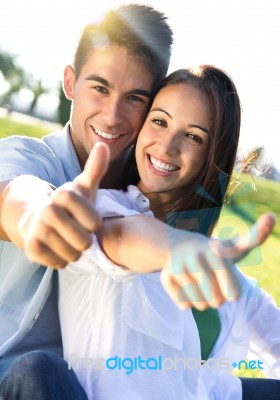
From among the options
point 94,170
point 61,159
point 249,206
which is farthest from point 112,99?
point 94,170

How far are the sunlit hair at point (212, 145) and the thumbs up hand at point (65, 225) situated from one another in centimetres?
46

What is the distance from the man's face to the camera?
104 centimetres

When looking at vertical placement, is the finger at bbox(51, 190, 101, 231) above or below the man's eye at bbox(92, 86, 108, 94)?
above

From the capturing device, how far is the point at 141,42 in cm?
105

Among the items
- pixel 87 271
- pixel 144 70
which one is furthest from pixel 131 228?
pixel 144 70

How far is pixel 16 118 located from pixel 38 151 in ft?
16.8

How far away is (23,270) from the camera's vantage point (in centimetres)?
95

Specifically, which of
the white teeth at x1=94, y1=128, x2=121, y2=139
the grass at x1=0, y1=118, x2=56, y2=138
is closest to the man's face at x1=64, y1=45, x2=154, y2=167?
the white teeth at x1=94, y1=128, x2=121, y2=139

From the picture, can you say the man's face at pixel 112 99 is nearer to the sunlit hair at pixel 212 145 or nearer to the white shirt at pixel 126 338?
the sunlit hair at pixel 212 145


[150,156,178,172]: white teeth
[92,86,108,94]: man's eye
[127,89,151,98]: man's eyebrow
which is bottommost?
[150,156,178,172]: white teeth

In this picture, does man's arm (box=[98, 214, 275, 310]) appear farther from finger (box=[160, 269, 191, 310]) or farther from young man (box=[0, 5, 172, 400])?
young man (box=[0, 5, 172, 400])

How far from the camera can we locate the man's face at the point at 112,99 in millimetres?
1038

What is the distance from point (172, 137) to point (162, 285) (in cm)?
23

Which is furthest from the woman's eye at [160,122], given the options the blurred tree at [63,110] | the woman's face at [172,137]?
the blurred tree at [63,110]
